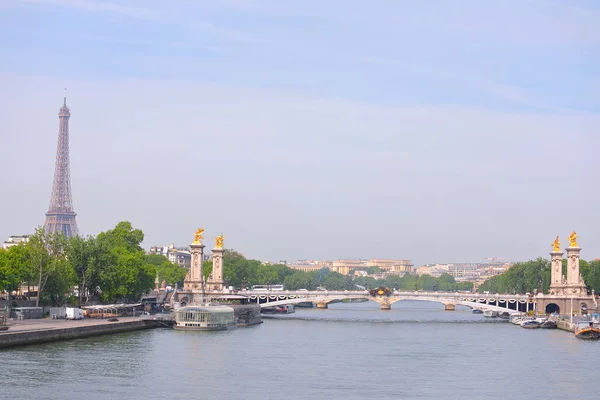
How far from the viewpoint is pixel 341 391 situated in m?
41.8

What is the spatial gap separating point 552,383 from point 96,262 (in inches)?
1781

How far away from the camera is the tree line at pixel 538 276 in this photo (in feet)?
371

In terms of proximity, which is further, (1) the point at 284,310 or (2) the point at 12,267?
(1) the point at 284,310

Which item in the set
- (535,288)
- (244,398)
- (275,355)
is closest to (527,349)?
(275,355)

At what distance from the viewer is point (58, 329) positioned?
2256 inches

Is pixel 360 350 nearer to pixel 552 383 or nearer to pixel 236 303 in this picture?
pixel 552 383

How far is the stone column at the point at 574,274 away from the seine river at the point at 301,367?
25261 millimetres

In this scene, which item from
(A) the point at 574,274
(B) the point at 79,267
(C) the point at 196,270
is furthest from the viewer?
Result: (C) the point at 196,270

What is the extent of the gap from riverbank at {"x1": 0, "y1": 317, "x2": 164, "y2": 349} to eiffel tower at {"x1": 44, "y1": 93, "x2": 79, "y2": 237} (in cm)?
7056

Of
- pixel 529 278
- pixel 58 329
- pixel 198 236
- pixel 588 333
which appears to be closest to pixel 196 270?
pixel 198 236

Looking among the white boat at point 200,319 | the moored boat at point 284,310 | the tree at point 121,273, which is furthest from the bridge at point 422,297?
the white boat at point 200,319

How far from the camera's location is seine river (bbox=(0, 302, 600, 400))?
135 feet

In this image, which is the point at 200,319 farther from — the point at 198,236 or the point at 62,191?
the point at 62,191

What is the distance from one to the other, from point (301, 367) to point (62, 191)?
330 feet
